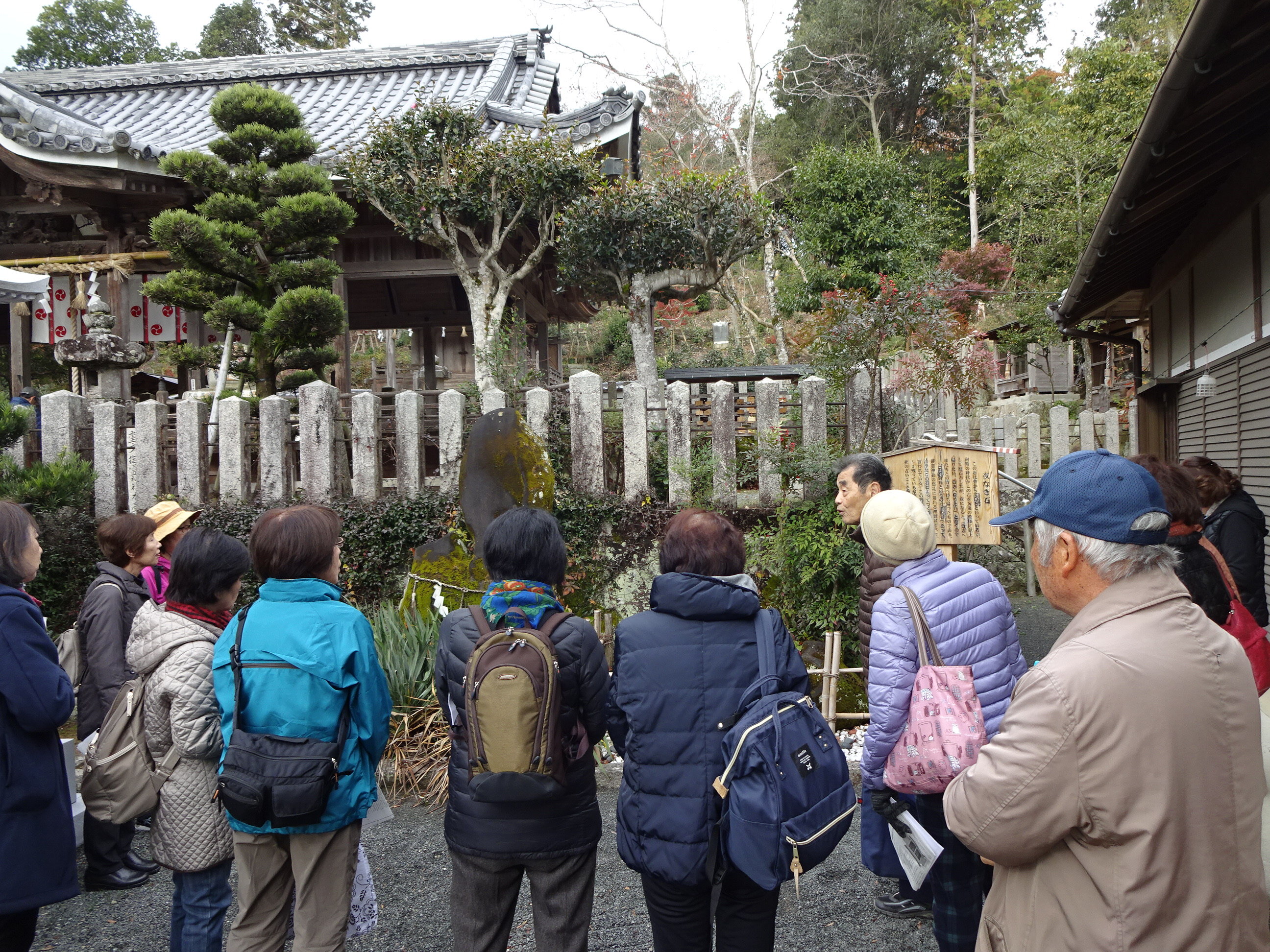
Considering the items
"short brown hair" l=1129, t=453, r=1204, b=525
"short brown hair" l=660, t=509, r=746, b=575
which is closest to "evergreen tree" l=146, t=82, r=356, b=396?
"short brown hair" l=660, t=509, r=746, b=575

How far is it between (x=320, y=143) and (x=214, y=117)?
3404mm

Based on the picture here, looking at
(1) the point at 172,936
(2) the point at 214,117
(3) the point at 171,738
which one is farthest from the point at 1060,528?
(2) the point at 214,117

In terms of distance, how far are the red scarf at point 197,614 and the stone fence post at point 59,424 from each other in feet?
19.9

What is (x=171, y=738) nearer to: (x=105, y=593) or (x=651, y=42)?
(x=105, y=593)

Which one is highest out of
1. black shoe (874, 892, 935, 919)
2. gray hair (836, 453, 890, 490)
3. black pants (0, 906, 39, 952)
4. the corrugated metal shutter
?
the corrugated metal shutter

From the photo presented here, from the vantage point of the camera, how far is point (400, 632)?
214 inches

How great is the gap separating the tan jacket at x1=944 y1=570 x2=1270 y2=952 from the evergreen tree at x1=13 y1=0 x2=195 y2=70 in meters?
27.3

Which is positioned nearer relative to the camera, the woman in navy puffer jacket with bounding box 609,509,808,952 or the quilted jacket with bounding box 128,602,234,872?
the woman in navy puffer jacket with bounding box 609,509,808,952

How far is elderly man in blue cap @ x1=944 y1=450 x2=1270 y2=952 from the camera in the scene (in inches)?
55.1

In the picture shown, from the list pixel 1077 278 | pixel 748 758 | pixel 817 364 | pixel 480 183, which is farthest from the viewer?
pixel 480 183

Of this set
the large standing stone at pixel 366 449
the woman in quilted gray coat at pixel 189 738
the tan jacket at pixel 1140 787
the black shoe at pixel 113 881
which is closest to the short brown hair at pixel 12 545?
the woman in quilted gray coat at pixel 189 738

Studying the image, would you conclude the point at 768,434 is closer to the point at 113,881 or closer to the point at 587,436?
the point at 587,436

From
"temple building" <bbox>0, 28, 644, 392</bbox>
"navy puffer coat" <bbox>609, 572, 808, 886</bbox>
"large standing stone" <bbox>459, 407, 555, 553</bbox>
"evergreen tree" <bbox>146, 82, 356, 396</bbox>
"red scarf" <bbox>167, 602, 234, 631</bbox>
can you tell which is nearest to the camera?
"navy puffer coat" <bbox>609, 572, 808, 886</bbox>

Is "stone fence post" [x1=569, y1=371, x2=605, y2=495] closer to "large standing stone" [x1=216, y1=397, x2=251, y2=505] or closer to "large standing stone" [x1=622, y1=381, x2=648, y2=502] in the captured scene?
"large standing stone" [x1=622, y1=381, x2=648, y2=502]
